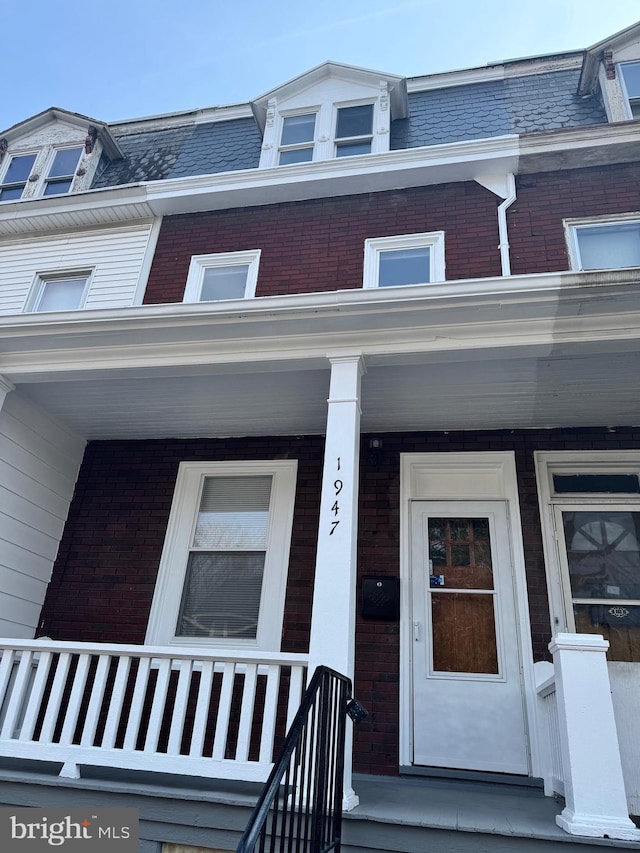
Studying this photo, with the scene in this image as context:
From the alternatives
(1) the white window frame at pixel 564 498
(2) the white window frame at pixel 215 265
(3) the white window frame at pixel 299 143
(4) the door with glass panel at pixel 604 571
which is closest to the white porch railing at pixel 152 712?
(1) the white window frame at pixel 564 498

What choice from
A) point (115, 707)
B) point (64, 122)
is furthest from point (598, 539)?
point (64, 122)

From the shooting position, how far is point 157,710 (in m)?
3.25

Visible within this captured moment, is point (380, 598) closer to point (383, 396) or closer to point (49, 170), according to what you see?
point (383, 396)

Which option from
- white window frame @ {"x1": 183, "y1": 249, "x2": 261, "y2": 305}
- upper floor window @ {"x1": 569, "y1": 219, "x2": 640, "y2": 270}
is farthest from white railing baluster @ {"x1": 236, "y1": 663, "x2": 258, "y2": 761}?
upper floor window @ {"x1": 569, "y1": 219, "x2": 640, "y2": 270}

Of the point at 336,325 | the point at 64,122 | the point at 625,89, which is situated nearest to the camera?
the point at 336,325

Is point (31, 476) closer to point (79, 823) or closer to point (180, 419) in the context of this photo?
point (180, 419)

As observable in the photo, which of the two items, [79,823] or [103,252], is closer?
[79,823]

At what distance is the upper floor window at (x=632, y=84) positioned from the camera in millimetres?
5727

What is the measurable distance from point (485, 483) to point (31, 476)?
3832 mm

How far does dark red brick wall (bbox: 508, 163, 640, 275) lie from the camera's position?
499 cm

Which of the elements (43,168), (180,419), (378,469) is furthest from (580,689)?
(43,168)

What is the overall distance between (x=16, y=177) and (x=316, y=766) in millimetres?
7444

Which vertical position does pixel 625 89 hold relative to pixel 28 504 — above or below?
above

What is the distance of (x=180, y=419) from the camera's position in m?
5.20
